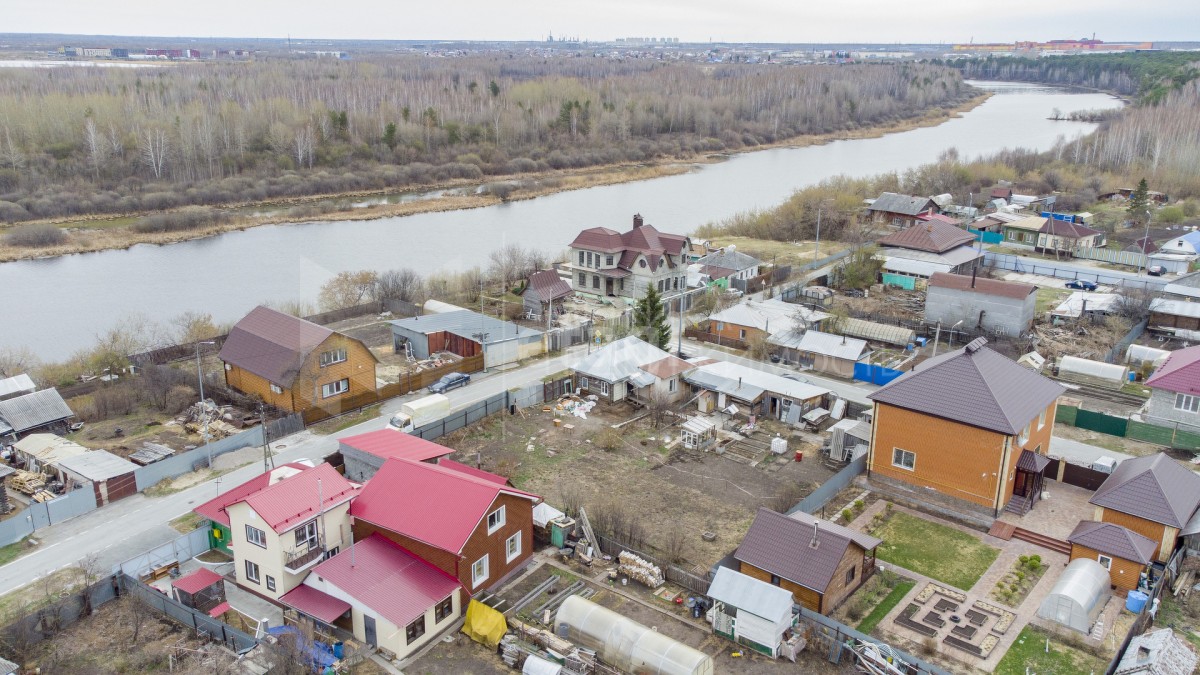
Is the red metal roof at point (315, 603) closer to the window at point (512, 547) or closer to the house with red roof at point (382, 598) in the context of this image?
the house with red roof at point (382, 598)

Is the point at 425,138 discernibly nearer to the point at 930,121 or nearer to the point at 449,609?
the point at 449,609

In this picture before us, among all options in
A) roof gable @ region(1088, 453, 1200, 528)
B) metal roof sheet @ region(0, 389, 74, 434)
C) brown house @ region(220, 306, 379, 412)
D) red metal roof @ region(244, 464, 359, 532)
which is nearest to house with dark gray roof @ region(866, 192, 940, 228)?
roof gable @ region(1088, 453, 1200, 528)

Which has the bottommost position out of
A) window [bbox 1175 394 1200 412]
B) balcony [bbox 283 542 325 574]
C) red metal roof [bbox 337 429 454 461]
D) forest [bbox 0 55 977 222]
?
balcony [bbox 283 542 325 574]

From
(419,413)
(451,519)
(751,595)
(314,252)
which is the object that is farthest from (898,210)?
(451,519)

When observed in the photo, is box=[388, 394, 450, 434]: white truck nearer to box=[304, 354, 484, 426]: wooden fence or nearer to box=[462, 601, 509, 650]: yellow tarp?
box=[304, 354, 484, 426]: wooden fence

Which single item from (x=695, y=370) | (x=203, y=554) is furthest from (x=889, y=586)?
(x=203, y=554)

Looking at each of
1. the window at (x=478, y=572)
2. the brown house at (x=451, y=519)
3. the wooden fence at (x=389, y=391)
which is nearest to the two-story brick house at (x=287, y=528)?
the brown house at (x=451, y=519)
